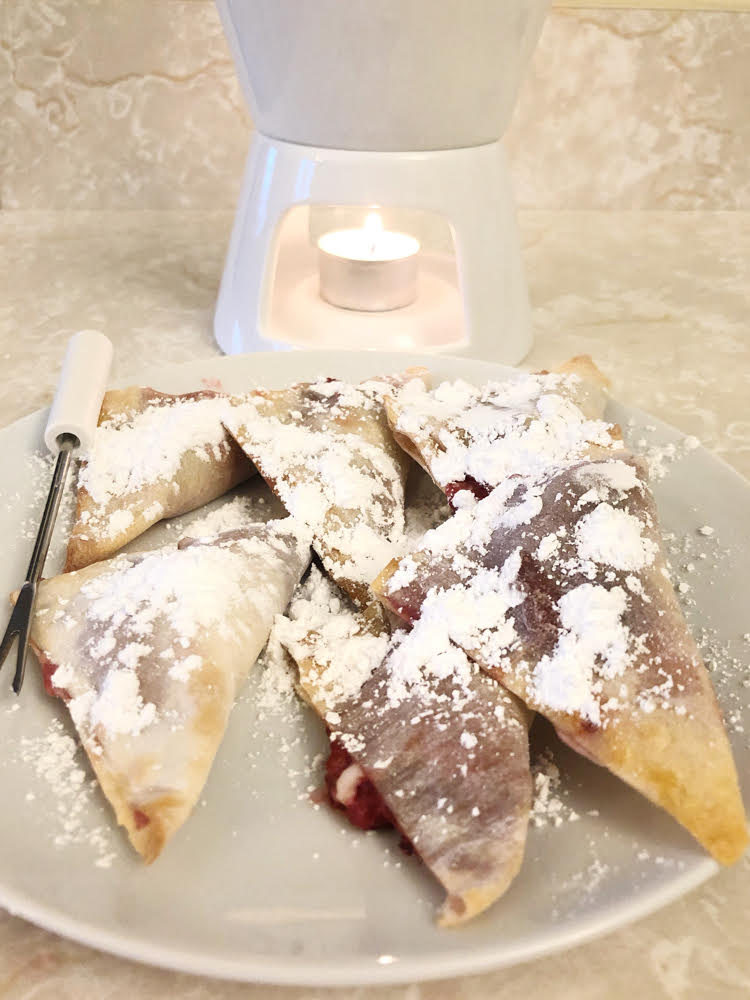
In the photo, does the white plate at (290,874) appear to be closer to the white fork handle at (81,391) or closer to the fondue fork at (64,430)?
the fondue fork at (64,430)

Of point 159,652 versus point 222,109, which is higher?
point 222,109

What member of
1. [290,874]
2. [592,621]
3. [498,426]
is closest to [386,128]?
[498,426]

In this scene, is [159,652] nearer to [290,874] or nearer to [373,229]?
[290,874]

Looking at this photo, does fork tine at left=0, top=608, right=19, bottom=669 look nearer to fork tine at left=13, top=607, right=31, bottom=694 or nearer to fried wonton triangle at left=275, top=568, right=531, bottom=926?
fork tine at left=13, top=607, right=31, bottom=694

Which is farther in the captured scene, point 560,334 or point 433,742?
point 560,334

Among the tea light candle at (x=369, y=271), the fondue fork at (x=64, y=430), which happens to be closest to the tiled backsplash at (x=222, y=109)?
the tea light candle at (x=369, y=271)

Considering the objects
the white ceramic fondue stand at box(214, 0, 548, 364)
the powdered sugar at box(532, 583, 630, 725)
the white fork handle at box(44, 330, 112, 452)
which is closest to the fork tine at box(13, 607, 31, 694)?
the white fork handle at box(44, 330, 112, 452)

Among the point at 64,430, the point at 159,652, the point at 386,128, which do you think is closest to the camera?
the point at 159,652

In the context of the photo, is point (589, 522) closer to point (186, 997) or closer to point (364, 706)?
point (364, 706)
